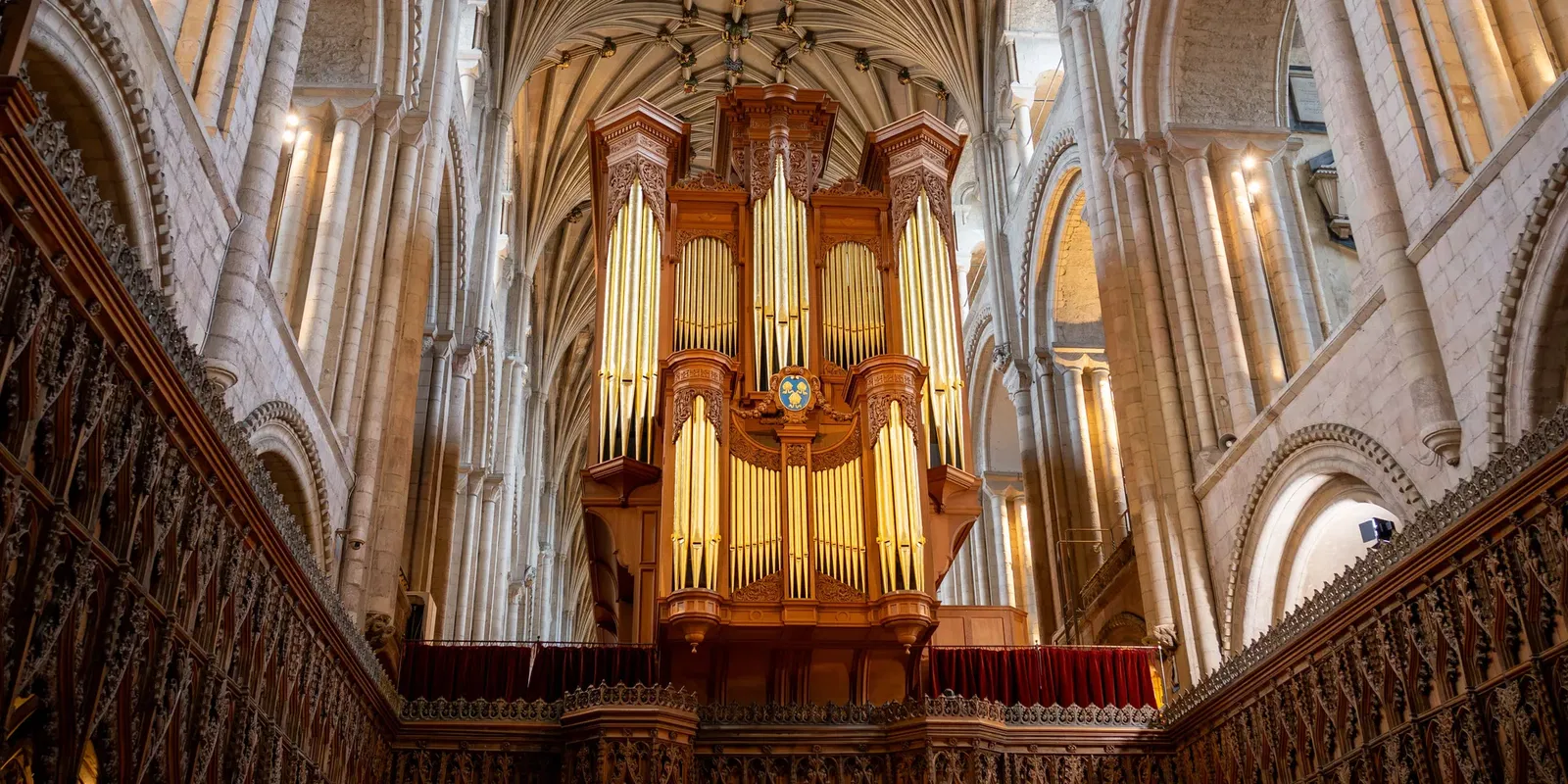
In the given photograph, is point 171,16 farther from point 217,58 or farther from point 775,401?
point 775,401

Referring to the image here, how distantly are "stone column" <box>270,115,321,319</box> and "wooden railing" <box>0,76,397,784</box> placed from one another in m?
4.55

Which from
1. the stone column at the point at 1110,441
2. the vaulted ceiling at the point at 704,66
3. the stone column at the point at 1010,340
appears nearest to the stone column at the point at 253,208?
the stone column at the point at 1110,441

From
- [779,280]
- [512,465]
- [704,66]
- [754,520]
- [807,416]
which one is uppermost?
[704,66]

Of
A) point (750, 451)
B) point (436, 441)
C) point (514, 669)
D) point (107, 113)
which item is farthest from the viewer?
point (436, 441)

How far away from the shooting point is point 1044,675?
41.8 feet

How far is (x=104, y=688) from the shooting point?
588 centimetres

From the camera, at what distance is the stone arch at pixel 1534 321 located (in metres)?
8.52

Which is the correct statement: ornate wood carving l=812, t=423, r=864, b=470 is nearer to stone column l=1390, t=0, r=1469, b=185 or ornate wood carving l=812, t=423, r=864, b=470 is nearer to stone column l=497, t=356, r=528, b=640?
stone column l=1390, t=0, r=1469, b=185

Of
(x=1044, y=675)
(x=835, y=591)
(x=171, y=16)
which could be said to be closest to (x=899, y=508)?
(x=835, y=591)

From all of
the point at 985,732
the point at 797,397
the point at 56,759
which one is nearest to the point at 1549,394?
the point at 985,732

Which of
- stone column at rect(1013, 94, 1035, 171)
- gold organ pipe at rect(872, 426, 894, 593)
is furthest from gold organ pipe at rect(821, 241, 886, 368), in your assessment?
stone column at rect(1013, 94, 1035, 171)

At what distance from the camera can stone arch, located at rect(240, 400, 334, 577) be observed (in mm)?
10258

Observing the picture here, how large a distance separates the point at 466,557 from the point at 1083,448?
10386 millimetres

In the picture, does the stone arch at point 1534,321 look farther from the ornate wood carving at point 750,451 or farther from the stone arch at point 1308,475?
the ornate wood carving at point 750,451
